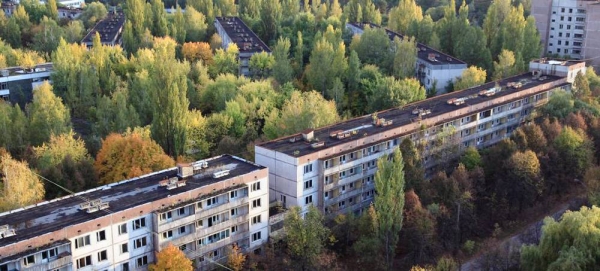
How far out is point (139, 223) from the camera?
23.4 meters

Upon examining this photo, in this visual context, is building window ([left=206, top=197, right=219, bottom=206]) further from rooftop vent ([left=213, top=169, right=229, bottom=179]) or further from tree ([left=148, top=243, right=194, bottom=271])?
tree ([left=148, top=243, right=194, bottom=271])

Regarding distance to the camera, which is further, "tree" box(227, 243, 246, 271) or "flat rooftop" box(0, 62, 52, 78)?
"flat rooftop" box(0, 62, 52, 78)

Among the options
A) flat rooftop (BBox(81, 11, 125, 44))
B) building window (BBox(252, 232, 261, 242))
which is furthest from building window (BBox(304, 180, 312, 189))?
flat rooftop (BBox(81, 11, 125, 44))

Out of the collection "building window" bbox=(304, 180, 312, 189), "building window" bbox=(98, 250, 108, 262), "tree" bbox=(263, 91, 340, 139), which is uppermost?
"tree" bbox=(263, 91, 340, 139)

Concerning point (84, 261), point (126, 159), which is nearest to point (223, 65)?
point (126, 159)

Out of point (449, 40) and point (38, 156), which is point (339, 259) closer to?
point (38, 156)

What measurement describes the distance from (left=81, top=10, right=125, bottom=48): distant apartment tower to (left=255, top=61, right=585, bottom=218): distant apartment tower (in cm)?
3266

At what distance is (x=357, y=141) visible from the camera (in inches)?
1222

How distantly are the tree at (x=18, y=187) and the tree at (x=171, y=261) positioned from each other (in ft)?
24.7

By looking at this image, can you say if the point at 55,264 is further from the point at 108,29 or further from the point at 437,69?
the point at 108,29

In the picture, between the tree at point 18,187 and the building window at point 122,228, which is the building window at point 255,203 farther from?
the tree at point 18,187

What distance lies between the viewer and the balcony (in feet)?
67.9

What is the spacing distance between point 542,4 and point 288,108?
41692 mm

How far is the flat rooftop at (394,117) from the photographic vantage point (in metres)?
30.4
